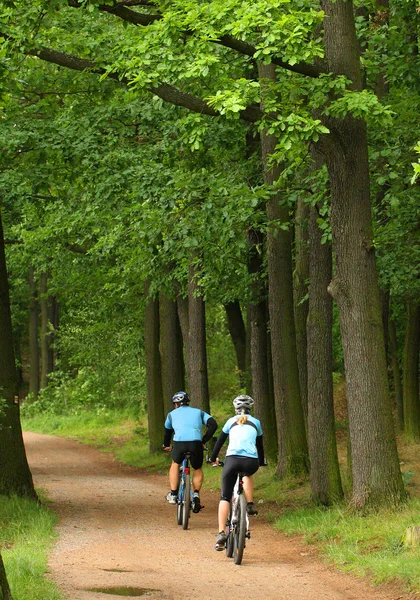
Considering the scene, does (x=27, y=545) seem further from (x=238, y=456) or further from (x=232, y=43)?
(x=232, y=43)

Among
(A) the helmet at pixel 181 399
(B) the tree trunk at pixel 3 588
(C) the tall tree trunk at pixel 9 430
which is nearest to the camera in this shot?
(B) the tree trunk at pixel 3 588

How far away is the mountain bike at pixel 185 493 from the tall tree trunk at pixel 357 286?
2.40 metres

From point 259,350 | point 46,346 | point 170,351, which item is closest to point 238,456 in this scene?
point 259,350

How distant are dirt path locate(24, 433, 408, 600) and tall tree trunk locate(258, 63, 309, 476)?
1805mm

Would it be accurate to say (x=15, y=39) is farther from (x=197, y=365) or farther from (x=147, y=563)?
(x=197, y=365)

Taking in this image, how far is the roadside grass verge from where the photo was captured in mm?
9195

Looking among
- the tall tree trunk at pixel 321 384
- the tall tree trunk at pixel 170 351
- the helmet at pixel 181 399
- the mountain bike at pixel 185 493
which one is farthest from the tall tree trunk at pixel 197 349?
the mountain bike at pixel 185 493

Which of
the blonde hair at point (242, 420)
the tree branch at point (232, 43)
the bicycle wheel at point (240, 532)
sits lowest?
the bicycle wheel at point (240, 532)

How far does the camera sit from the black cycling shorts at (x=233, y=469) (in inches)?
472

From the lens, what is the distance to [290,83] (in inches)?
547

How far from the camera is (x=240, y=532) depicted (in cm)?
1149

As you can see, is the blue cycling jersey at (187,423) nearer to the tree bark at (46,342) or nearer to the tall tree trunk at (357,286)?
the tall tree trunk at (357,286)

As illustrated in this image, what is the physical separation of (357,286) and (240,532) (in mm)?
3971

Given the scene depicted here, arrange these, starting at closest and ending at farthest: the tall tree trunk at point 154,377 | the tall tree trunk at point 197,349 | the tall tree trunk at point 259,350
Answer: the tall tree trunk at point 259,350 → the tall tree trunk at point 197,349 → the tall tree trunk at point 154,377
